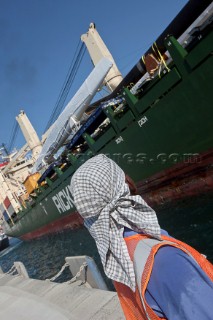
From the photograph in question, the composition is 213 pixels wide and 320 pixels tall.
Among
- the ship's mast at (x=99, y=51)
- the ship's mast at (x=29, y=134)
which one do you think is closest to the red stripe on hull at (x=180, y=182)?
the ship's mast at (x=99, y=51)

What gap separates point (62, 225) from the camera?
61.9ft

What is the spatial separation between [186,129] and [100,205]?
7.25 m

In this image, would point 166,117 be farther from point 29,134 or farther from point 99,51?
point 29,134

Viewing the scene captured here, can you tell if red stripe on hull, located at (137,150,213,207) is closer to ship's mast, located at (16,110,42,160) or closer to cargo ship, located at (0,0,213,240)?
cargo ship, located at (0,0,213,240)

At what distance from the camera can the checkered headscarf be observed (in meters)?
1.69

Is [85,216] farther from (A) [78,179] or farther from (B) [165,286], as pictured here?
(B) [165,286]

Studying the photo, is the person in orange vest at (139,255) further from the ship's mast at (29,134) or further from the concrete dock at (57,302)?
the ship's mast at (29,134)

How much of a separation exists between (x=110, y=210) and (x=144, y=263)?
357 millimetres

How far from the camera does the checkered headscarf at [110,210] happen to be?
169 centimetres

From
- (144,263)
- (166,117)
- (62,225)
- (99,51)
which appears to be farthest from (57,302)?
(99,51)

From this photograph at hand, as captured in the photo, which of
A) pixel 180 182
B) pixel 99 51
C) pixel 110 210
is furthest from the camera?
pixel 99 51

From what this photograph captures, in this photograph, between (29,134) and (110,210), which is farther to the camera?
(29,134)

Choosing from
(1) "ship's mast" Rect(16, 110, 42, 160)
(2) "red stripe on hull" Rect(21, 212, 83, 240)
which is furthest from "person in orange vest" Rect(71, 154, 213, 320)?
(1) "ship's mast" Rect(16, 110, 42, 160)

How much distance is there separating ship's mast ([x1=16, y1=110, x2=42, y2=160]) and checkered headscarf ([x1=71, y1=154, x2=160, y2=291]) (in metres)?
27.1
